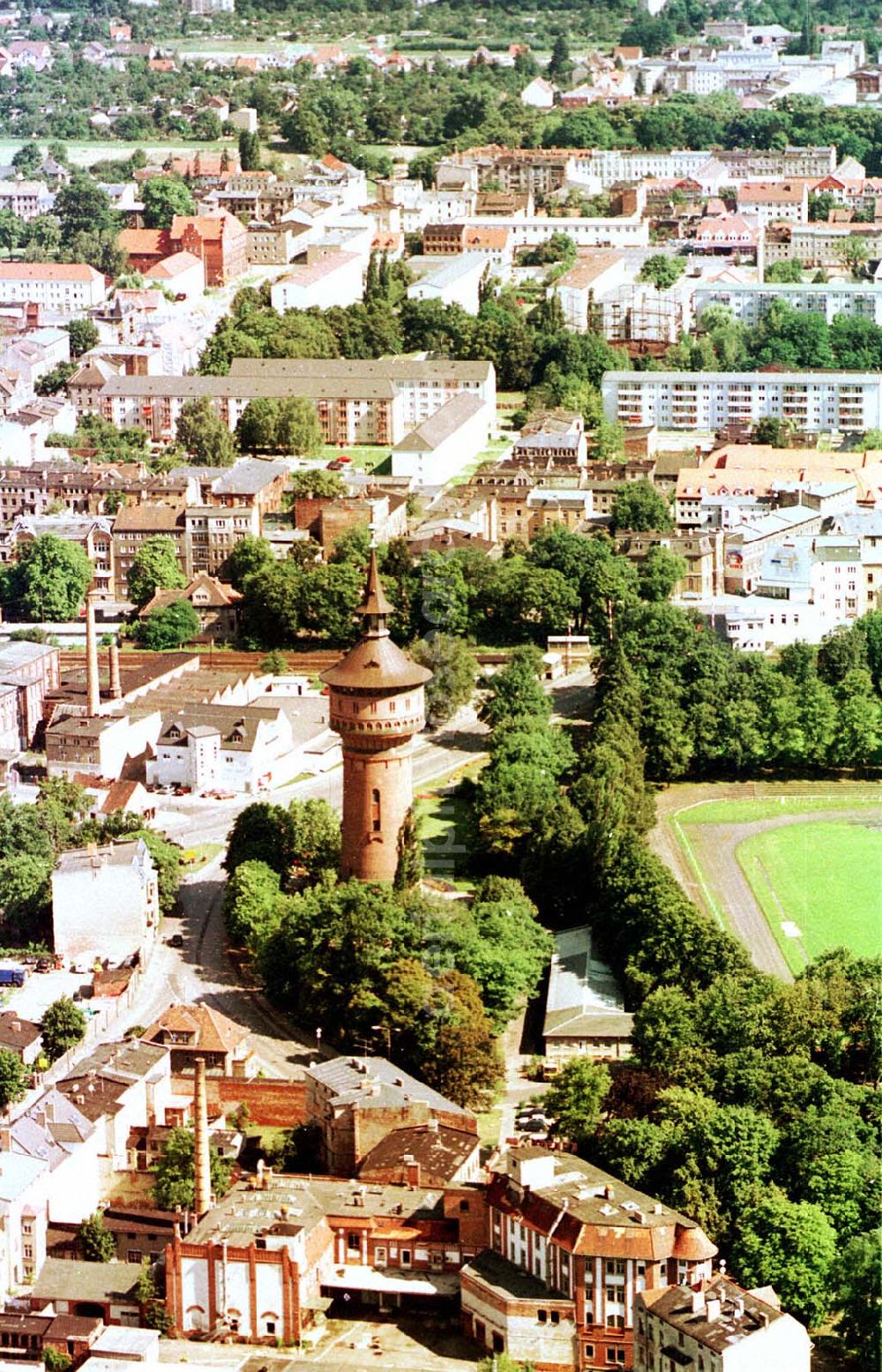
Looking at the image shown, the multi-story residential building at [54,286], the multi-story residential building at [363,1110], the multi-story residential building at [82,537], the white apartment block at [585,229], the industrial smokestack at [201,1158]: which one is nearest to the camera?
the industrial smokestack at [201,1158]

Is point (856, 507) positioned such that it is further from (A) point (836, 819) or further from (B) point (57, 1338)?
(B) point (57, 1338)

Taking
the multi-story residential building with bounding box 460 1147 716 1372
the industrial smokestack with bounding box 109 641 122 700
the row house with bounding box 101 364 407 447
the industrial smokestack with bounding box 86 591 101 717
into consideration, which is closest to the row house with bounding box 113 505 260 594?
the industrial smokestack with bounding box 109 641 122 700

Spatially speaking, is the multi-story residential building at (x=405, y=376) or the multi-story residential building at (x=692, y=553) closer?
the multi-story residential building at (x=692, y=553)

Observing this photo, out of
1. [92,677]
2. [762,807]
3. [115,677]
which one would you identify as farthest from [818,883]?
[115,677]

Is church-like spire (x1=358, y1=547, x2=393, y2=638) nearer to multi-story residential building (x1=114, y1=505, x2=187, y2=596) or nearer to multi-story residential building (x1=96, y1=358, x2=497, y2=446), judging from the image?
multi-story residential building (x1=114, y1=505, x2=187, y2=596)

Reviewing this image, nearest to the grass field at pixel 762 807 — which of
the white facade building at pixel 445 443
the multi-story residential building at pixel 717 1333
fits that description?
the white facade building at pixel 445 443

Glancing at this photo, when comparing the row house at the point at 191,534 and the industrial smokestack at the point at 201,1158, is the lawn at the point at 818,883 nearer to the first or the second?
the industrial smokestack at the point at 201,1158
